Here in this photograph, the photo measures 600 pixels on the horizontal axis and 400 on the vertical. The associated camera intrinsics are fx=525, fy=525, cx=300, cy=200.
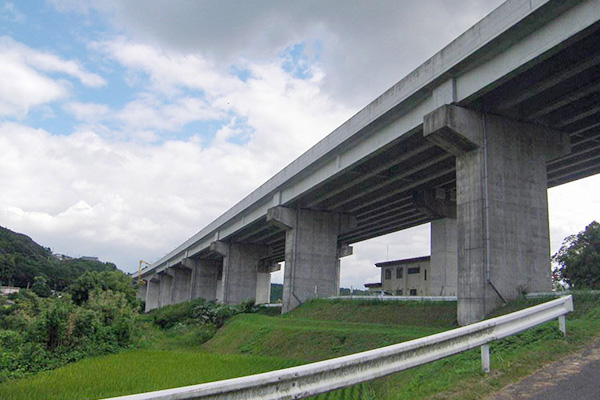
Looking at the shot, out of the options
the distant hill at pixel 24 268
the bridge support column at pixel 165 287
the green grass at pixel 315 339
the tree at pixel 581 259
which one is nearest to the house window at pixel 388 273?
the tree at pixel 581 259

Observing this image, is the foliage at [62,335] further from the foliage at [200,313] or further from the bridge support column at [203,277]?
the bridge support column at [203,277]

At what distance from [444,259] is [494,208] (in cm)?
2143

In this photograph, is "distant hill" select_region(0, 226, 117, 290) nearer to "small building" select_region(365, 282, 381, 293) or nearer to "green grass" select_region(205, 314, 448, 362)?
"small building" select_region(365, 282, 381, 293)

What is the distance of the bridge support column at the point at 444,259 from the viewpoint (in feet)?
131

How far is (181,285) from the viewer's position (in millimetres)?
84062

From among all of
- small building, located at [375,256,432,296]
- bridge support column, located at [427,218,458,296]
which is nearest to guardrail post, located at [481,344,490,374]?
bridge support column, located at [427,218,458,296]

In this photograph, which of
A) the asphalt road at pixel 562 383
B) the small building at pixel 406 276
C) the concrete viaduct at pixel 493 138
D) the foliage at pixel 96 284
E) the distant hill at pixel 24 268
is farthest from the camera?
the distant hill at pixel 24 268

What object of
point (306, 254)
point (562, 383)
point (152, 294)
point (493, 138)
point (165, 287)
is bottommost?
point (562, 383)

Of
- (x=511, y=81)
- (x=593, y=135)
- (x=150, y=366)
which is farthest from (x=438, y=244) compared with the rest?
(x=150, y=366)

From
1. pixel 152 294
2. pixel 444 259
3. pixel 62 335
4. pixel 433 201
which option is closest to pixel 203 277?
pixel 444 259

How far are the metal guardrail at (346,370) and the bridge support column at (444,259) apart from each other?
1288 inches

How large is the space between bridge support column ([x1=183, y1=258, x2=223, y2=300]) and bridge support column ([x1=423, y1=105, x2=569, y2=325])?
2161 inches

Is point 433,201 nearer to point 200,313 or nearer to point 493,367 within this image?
point 200,313

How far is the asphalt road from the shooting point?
632 cm
